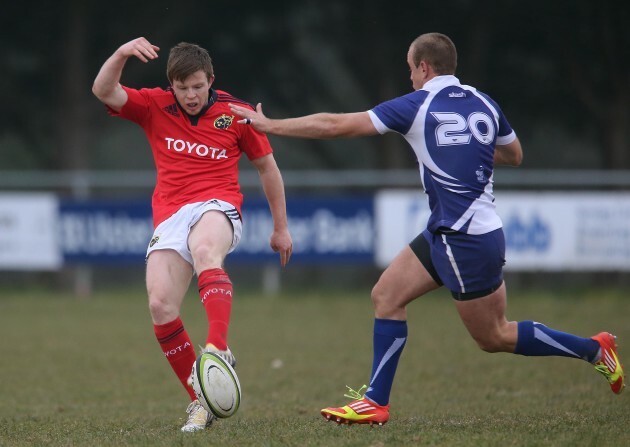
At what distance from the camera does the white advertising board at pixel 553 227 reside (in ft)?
53.8

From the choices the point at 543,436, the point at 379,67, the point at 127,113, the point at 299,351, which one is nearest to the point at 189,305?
the point at 299,351

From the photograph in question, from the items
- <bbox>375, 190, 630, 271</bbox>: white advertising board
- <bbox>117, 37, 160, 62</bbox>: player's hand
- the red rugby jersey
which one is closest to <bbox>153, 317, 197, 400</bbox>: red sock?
the red rugby jersey

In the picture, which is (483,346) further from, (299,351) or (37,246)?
(37,246)

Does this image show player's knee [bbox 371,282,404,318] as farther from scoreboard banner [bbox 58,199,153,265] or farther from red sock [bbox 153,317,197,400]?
scoreboard banner [bbox 58,199,153,265]

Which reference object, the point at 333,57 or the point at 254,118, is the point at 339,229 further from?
the point at 254,118

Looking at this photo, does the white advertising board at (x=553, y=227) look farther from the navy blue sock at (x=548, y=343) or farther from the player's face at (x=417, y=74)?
the player's face at (x=417, y=74)

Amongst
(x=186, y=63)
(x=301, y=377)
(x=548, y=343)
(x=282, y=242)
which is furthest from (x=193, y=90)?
(x=301, y=377)

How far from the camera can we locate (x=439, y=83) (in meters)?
6.02

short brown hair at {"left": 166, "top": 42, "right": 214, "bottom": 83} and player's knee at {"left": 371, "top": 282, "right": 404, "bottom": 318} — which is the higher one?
short brown hair at {"left": 166, "top": 42, "right": 214, "bottom": 83}

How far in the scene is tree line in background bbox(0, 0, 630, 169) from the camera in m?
19.6

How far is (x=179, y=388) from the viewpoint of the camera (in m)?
9.64

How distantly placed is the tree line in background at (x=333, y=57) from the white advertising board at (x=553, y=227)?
3864mm

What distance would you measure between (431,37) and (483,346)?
5.87 ft

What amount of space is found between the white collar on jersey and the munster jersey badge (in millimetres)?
1259
